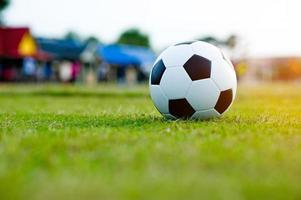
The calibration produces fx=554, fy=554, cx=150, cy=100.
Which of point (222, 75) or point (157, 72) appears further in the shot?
point (157, 72)

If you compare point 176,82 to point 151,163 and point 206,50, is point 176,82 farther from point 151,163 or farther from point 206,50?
point 151,163

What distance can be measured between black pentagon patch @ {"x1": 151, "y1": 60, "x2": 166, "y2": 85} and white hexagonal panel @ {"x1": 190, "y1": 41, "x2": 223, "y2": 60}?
47cm

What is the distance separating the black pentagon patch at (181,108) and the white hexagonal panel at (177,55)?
475 millimetres

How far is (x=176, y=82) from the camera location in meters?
7.05

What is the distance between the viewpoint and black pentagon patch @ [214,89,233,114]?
7160mm

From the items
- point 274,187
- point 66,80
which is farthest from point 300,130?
point 66,80

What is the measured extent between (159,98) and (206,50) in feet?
2.88

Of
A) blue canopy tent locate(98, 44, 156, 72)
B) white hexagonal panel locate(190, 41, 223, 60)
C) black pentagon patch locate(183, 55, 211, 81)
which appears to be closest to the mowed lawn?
black pentagon patch locate(183, 55, 211, 81)

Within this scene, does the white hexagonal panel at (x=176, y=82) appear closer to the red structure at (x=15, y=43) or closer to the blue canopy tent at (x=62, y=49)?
the red structure at (x=15, y=43)

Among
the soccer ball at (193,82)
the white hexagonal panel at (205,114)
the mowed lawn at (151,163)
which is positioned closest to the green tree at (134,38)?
the soccer ball at (193,82)

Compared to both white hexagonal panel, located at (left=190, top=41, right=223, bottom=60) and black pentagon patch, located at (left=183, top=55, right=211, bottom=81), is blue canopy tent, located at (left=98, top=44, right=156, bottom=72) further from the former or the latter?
black pentagon patch, located at (left=183, top=55, right=211, bottom=81)

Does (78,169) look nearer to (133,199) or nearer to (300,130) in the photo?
(133,199)

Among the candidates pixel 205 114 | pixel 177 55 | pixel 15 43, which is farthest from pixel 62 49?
pixel 205 114

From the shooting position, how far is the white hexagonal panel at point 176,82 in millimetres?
7004
